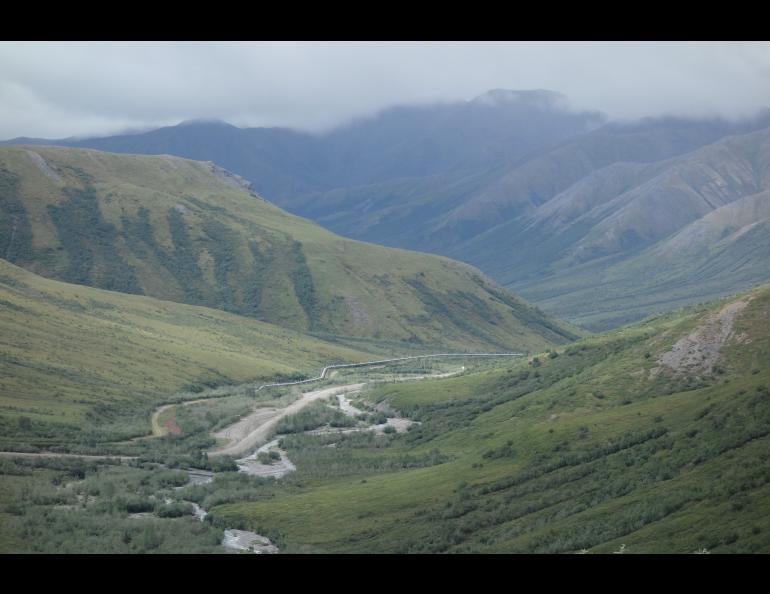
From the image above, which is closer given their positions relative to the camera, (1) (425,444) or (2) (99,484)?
(2) (99,484)

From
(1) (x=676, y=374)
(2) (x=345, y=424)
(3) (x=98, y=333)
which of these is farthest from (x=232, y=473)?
(3) (x=98, y=333)

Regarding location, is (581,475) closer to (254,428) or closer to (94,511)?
(94,511)

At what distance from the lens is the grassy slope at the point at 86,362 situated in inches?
4815

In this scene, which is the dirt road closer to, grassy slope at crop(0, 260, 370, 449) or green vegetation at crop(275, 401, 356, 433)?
green vegetation at crop(275, 401, 356, 433)

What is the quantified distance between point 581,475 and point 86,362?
340 ft

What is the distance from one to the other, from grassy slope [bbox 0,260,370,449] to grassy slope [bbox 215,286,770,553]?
36.3m

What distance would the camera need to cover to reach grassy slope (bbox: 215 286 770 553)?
170 ft

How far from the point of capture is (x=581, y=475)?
224 feet

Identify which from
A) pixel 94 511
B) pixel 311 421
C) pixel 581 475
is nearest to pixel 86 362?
pixel 311 421

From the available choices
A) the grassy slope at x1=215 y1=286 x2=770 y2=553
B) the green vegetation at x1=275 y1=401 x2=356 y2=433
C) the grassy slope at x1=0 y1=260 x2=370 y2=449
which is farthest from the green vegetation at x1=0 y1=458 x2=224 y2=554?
the green vegetation at x1=275 y1=401 x2=356 y2=433

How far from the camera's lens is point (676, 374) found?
291 feet
